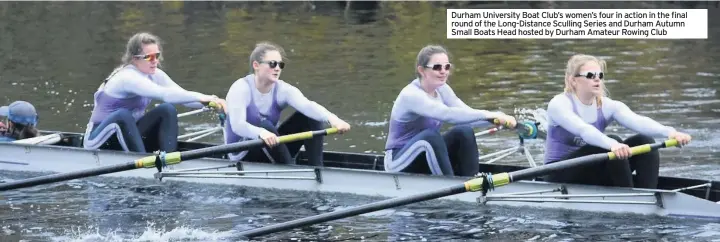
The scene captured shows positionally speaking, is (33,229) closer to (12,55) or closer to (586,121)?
(586,121)

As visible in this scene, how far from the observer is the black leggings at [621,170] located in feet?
36.3

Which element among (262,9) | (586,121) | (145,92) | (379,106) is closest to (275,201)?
(145,92)

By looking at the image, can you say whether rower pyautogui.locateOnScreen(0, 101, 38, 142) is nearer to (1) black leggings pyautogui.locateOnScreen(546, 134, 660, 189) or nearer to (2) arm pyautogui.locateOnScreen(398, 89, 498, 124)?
(2) arm pyautogui.locateOnScreen(398, 89, 498, 124)

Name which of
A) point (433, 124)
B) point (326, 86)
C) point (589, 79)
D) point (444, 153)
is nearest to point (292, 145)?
point (433, 124)

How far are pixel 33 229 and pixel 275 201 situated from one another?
2473 mm

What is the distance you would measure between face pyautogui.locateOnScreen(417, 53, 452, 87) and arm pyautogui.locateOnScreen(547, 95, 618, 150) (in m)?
1.14

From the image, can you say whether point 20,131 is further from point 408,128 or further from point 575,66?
point 575,66

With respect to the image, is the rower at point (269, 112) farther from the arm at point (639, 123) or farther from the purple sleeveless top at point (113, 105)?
the arm at point (639, 123)

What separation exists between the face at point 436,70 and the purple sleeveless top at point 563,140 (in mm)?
1171

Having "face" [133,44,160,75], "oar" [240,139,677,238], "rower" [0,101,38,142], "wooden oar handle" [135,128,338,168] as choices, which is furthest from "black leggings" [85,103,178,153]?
"oar" [240,139,677,238]

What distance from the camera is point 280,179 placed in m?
13.0

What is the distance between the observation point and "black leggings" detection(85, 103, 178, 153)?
13.7 metres

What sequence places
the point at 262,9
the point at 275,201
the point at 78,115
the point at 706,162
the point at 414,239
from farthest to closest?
the point at 262,9 → the point at 78,115 → the point at 706,162 → the point at 275,201 → the point at 414,239

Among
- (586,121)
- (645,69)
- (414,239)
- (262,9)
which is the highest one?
(262,9)
